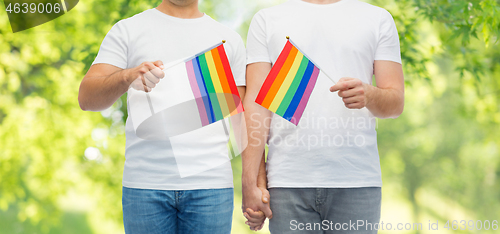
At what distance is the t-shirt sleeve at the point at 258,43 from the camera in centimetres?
178

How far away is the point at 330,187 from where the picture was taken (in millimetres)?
1646

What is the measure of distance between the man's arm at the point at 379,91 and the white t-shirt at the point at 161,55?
1.77 ft

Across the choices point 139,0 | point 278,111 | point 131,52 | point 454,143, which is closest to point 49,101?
point 139,0

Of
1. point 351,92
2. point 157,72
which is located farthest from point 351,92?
point 157,72

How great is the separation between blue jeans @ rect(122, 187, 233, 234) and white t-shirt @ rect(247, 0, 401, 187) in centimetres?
27

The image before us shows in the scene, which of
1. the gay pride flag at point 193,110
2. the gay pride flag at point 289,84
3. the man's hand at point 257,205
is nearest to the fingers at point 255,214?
the man's hand at point 257,205

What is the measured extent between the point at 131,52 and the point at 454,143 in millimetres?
12121

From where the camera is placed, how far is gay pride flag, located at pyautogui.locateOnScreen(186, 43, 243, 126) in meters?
1.73

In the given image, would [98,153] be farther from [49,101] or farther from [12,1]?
[12,1]

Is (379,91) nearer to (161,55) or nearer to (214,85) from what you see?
(214,85)

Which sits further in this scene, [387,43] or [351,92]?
[387,43]

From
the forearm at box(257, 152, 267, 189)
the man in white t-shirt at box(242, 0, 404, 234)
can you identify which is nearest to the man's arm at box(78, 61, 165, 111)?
the man in white t-shirt at box(242, 0, 404, 234)

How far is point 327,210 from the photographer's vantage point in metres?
1.65

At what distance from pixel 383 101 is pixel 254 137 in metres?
0.56
